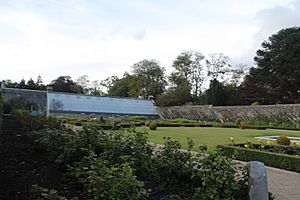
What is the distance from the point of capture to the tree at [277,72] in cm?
3684

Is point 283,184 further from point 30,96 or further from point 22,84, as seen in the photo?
point 22,84

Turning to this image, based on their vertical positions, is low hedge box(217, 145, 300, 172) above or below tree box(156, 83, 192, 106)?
below

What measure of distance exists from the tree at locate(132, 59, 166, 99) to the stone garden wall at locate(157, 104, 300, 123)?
5915 mm

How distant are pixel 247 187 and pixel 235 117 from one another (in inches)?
1202

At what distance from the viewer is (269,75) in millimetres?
39094

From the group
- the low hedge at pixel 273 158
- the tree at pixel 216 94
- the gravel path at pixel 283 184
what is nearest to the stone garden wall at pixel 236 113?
the tree at pixel 216 94

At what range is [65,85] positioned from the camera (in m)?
54.8

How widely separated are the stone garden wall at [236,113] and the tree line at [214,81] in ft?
11.6

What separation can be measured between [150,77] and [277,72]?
Answer: 55.2 ft

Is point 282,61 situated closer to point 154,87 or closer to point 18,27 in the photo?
point 154,87

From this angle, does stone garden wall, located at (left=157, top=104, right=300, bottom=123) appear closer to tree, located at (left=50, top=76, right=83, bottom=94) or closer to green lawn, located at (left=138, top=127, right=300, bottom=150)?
green lawn, located at (left=138, top=127, right=300, bottom=150)

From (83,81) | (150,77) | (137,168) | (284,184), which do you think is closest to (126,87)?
(150,77)

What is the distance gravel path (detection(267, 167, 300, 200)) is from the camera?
17.9 ft

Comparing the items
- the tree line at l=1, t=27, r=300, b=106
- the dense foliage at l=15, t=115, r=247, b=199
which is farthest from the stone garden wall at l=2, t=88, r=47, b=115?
the dense foliage at l=15, t=115, r=247, b=199
